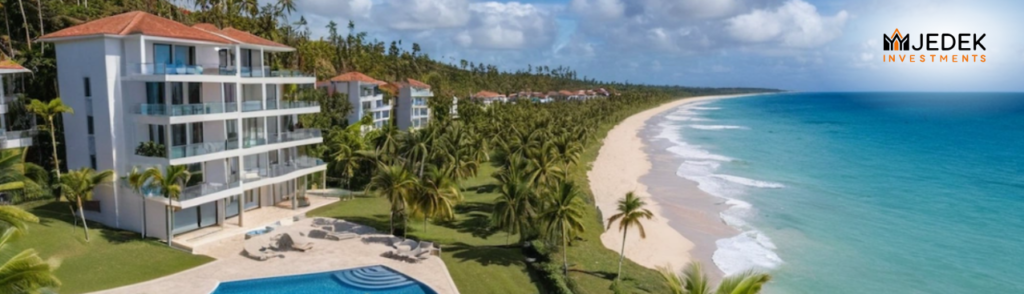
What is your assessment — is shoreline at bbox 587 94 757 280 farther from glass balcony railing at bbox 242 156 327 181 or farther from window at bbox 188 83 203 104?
window at bbox 188 83 203 104

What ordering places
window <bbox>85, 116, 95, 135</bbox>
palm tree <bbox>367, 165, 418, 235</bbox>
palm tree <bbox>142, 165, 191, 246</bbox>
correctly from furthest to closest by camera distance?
palm tree <bbox>367, 165, 418, 235</bbox>
window <bbox>85, 116, 95, 135</bbox>
palm tree <bbox>142, 165, 191, 246</bbox>

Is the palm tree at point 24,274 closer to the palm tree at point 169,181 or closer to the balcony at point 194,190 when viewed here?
the palm tree at point 169,181

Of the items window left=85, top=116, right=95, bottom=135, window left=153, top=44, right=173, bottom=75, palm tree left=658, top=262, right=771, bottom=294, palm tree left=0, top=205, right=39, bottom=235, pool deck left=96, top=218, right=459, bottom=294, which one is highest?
window left=153, top=44, right=173, bottom=75

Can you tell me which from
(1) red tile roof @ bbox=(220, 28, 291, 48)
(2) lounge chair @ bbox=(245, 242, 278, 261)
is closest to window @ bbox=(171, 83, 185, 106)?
(1) red tile roof @ bbox=(220, 28, 291, 48)

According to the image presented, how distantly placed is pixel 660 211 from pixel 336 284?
1082 inches

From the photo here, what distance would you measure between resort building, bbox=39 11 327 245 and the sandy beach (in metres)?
20.0

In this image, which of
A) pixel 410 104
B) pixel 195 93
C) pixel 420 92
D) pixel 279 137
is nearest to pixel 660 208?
pixel 279 137

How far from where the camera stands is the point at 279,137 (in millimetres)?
34562

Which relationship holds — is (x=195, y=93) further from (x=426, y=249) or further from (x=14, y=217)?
(x=14, y=217)

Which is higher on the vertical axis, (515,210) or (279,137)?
(279,137)

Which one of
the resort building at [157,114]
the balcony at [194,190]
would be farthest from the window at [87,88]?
the balcony at [194,190]

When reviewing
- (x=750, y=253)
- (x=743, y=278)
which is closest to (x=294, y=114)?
(x=750, y=253)

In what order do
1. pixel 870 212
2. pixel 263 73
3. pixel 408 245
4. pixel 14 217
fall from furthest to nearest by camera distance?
1. pixel 870 212
2. pixel 263 73
3. pixel 408 245
4. pixel 14 217

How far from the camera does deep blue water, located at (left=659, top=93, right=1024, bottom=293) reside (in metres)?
33.4
